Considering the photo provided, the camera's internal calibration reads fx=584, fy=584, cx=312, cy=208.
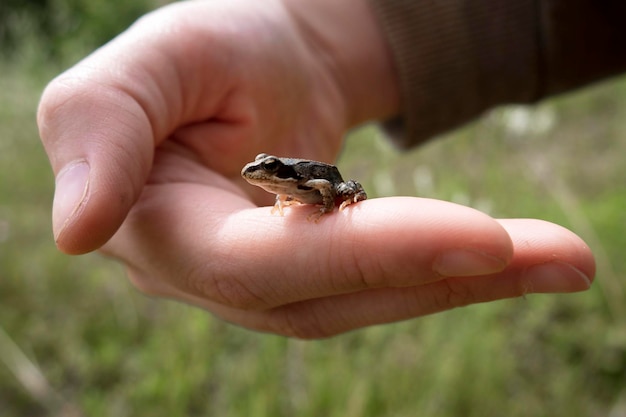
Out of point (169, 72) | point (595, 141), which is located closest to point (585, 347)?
point (169, 72)

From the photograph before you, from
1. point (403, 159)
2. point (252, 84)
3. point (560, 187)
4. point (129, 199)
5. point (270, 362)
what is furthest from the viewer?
point (403, 159)

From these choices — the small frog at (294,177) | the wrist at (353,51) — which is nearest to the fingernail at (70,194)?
the small frog at (294,177)

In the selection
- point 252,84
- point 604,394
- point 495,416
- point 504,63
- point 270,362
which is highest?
point 252,84

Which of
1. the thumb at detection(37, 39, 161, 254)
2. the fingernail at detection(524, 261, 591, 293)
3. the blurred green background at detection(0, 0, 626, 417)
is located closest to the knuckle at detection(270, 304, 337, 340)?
the thumb at detection(37, 39, 161, 254)

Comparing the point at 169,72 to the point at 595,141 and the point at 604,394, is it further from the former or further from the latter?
the point at 595,141

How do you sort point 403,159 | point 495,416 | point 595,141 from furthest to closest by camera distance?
1. point 595,141
2. point 403,159
3. point 495,416

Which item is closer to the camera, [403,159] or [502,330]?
[502,330]

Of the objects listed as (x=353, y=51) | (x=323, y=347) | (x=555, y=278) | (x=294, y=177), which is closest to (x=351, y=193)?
(x=294, y=177)
